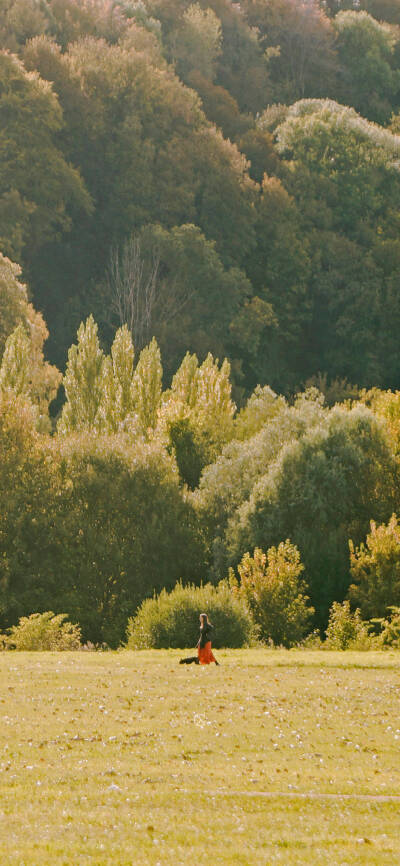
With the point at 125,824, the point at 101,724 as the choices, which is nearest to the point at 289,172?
the point at 101,724

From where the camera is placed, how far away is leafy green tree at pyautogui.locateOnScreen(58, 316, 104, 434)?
193 ft

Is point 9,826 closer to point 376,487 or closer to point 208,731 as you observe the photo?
point 208,731

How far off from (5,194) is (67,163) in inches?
368

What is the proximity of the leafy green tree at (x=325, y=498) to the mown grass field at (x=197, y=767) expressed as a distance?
18.8 metres

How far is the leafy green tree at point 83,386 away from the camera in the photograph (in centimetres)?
5875

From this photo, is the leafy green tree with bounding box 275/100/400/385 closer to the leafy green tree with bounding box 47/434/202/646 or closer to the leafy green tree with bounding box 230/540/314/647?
the leafy green tree with bounding box 47/434/202/646

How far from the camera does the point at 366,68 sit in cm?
10194

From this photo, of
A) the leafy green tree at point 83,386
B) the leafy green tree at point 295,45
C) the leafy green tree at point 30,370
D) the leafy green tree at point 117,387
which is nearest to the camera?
the leafy green tree at point 30,370

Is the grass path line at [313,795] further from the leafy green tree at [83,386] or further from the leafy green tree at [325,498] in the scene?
the leafy green tree at [83,386]

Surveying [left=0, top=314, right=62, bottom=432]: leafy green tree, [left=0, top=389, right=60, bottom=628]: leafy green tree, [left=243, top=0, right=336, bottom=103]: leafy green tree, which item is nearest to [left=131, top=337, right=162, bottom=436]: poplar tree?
[left=0, top=314, right=62, bottom=432]: leafy green tree

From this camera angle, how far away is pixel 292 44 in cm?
10425

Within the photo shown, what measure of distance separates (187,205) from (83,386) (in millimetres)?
27057

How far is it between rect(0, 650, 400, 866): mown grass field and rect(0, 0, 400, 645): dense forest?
19.9m

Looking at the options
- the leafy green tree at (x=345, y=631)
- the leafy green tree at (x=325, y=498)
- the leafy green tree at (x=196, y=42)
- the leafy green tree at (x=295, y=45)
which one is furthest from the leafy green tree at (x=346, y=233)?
the leafy green tree at (x=345, y=631)
